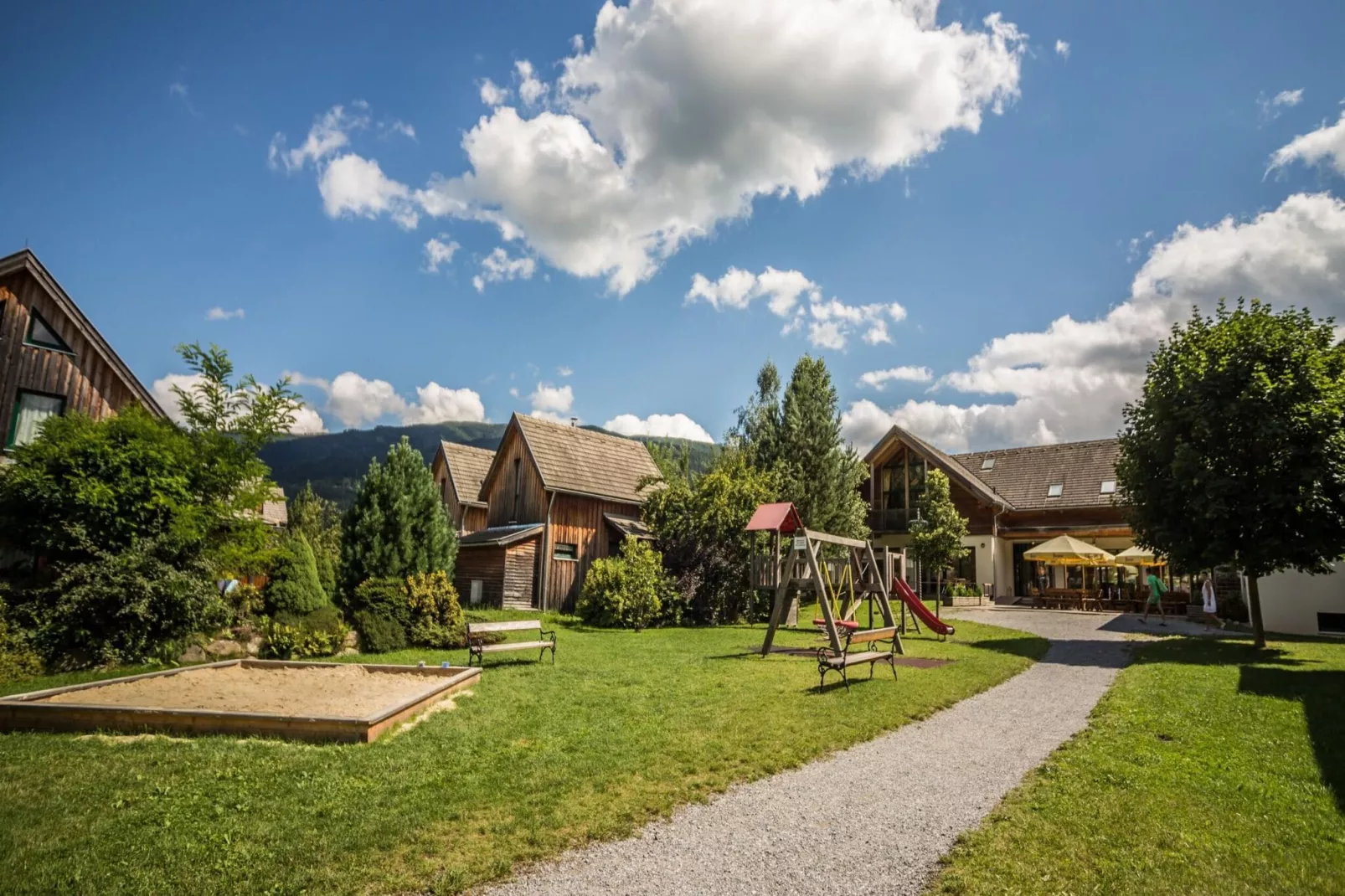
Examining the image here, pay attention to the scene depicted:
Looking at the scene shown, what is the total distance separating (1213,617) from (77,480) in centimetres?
3167

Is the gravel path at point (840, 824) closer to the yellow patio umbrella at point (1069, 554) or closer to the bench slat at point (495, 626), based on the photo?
the bench slat at point (495, 626)

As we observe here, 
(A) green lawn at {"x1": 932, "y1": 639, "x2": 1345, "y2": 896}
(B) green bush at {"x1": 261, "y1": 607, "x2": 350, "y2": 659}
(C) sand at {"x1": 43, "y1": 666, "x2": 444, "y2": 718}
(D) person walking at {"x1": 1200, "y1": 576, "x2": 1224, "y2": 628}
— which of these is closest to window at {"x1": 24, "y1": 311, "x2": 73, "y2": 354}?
(B) green bush at {"x1": 261, "y1": 607, "x2": 350, "y2": 659}

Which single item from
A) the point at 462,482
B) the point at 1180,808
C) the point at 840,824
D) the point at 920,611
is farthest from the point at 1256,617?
the point at 462,482

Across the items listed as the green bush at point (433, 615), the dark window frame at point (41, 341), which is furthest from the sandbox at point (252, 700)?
the dark window frame at point (41, 341)

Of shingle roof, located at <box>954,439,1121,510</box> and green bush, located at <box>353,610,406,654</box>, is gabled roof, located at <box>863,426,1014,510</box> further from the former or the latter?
green bush, located at <box>353,610,406,654</box>

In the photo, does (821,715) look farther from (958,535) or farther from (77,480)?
(958,535)

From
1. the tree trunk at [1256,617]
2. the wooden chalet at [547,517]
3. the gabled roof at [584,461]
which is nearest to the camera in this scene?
the tree trunk at [1256,617]

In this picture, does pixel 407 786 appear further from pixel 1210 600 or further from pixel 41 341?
pixel 1210 600

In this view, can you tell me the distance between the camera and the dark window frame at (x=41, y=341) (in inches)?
764

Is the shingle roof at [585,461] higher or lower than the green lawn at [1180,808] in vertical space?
higher

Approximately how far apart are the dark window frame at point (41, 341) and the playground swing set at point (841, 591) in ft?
61.7

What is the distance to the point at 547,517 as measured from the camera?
27359 mm

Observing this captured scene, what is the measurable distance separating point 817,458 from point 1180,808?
24825 mm

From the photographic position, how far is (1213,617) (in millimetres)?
25094
